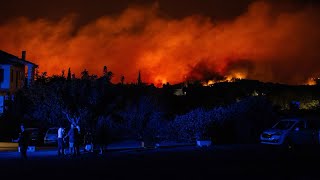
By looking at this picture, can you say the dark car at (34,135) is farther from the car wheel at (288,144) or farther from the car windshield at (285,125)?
the car wheel at (288,144)

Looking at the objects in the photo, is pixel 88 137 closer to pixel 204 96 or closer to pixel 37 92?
pixel 37 92

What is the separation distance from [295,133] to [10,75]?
3411 cm

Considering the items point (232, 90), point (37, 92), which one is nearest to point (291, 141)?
point (37, 92)

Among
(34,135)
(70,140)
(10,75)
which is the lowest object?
(70,140)

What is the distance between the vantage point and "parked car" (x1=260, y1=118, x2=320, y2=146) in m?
31.0

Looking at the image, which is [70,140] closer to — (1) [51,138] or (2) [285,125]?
(1) [51,138]

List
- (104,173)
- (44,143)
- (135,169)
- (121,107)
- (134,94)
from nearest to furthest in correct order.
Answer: (104,173) < (135,169) < (44,143) < (121,107) < (134,94)

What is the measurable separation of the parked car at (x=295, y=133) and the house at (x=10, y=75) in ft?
94.2

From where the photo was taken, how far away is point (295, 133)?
31031 millimetres

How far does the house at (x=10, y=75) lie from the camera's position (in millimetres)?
53844

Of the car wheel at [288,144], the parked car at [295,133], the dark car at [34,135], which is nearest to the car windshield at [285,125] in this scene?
the parked car at [295,133]

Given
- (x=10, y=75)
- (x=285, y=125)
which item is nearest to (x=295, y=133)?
(x=285, y=125)

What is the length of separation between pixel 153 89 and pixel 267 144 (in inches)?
998

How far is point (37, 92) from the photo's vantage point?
4238 cm
